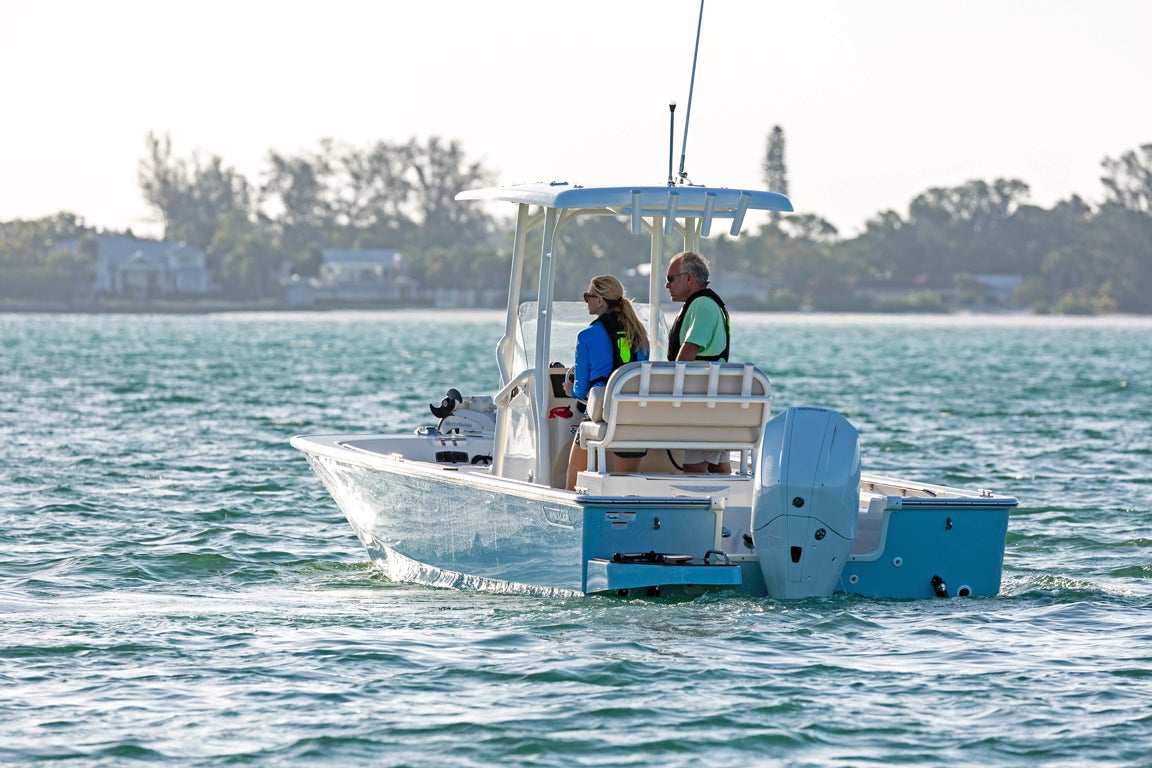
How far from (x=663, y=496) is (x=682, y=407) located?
1.61 ft

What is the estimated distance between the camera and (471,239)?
18462cm

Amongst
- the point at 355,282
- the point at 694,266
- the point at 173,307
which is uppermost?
the point at 694,266

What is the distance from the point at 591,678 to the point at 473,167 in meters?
169

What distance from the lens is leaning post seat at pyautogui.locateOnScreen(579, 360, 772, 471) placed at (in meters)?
10.1

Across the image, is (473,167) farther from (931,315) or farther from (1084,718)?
(1084,718)

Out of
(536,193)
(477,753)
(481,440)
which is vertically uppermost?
(536,193)

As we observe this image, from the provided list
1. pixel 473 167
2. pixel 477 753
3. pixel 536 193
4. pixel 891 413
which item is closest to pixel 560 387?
pixel 536 193

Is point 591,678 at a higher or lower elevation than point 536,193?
lower

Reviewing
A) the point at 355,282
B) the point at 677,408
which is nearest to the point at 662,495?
the point at 677,408

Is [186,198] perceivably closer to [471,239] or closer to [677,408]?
[471,239]

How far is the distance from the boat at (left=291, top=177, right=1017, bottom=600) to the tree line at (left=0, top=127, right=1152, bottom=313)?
158 metres

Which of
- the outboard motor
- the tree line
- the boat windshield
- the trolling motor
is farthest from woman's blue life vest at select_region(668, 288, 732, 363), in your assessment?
the tree line

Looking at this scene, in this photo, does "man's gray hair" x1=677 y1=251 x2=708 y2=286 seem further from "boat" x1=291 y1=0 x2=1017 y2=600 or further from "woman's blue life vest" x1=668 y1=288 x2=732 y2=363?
"boat" x1=291 y1=0 x2=1017 y2=600

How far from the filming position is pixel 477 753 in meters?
7.78
